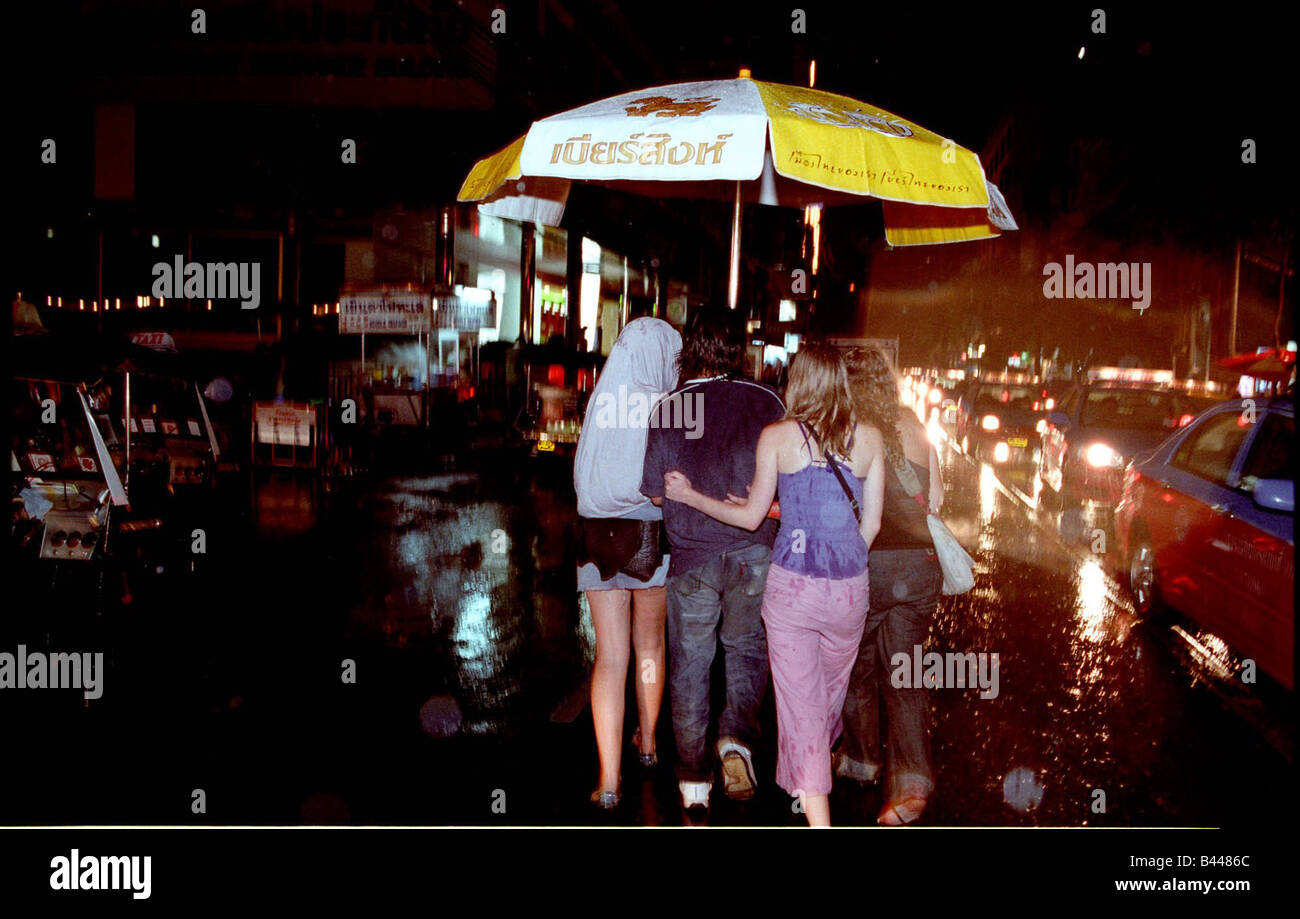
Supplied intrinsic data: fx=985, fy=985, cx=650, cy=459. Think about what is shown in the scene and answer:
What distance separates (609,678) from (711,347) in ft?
5.03

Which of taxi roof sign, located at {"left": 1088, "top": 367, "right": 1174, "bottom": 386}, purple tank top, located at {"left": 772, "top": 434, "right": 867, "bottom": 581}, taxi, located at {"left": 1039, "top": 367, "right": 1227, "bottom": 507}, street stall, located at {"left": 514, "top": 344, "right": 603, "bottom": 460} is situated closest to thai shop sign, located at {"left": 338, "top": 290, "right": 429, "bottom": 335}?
street stall, located at {"left": 514, "top": 344, "right": 603, "bottom": 460}

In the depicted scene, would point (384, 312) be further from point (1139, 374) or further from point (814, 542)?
point (1139, 374)

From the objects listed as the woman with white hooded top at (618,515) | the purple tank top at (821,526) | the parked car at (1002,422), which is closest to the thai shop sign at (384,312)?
the parked car at (1002,422)

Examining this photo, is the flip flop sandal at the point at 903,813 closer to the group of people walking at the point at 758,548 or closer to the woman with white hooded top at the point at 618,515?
the group of people walking at the point at 758,548

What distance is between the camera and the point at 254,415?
15492mm

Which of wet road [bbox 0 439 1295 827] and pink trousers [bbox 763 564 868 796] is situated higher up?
pink trousers [bbox 763 564 868 796]

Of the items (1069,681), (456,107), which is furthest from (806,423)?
(456,107)

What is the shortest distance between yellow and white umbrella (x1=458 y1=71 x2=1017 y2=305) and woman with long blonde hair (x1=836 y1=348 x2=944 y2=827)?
91cm

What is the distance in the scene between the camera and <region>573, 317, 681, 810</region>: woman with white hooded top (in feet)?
Result: 14.0

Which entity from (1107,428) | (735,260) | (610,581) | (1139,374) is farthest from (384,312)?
(1139,374)

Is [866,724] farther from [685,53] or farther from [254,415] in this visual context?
[685,53]

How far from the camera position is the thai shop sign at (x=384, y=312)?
17.4 m

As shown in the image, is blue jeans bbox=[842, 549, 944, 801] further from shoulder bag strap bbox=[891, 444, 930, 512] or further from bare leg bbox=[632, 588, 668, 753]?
bare leg bbox=[632, 588, 668, 753]

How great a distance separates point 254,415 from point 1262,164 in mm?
18846
